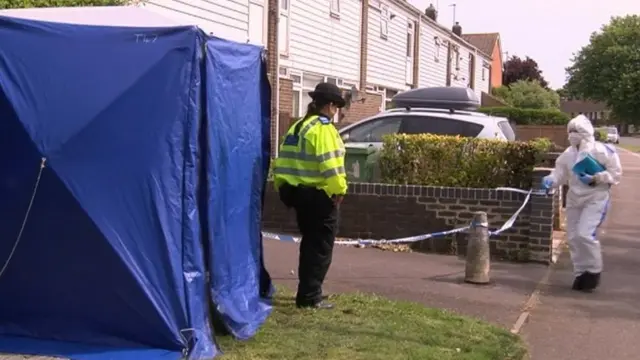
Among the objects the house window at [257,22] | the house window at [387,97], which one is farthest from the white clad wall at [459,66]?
the house window at [257,22]

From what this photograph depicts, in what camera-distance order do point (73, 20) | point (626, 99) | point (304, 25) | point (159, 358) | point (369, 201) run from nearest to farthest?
1. point (159, 358)
2. point (73, 20)
3. point (369, 201)
4. point (304, 25)
5. point (626, 99)

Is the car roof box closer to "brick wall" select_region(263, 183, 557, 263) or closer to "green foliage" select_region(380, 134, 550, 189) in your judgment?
"green foliage" select_region(380, 134, 550, 189)

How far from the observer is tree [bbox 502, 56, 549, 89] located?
74000mm

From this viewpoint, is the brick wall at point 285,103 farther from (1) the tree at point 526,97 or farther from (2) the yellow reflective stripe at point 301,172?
(1) the tree at point 526,97

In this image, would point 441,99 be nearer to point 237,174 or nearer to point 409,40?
point 237,174

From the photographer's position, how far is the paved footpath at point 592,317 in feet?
20.7

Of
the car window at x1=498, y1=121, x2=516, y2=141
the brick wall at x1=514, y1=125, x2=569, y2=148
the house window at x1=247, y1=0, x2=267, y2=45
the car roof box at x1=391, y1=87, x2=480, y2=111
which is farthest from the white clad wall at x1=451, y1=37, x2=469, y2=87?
the car window at x1=498, y1=121, x2=516, y2=141

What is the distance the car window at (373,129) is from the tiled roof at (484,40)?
43.1 meters

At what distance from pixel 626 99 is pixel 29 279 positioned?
57.5m

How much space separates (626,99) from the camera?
189 ft

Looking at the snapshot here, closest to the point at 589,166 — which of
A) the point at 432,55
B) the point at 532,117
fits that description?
the point at 532,117

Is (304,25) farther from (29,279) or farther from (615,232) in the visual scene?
(29,279)

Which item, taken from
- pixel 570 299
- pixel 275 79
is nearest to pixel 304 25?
pixel 275 79

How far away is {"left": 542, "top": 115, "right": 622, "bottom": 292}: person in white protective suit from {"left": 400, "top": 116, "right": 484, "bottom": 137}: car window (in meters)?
4.09
